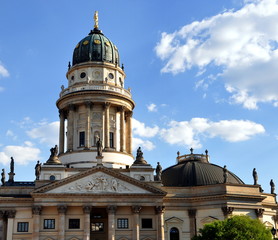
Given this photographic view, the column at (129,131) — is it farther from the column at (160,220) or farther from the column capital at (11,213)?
the column capital at (11,213)

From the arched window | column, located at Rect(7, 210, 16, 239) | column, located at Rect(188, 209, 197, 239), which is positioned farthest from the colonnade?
the arched window

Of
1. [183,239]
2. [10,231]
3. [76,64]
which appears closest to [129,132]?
[76,64]

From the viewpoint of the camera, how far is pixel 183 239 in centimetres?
6181

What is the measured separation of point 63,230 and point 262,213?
26.6 metres

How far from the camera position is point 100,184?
5903cm

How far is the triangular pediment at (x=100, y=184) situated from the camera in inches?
2299

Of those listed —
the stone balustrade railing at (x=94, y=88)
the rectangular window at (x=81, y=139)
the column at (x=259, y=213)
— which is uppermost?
the stone balustrade railing at (x=94, y=88)

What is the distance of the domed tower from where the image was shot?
69188 millimetres

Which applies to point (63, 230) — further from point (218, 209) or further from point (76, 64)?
point (76, 64)

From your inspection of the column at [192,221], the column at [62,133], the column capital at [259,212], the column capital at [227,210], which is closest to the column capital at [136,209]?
the column at [192,221]

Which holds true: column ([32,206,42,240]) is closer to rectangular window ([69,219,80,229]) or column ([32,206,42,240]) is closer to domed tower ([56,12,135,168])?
rectangular window ([69,219,80,229])

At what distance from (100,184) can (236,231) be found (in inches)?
738

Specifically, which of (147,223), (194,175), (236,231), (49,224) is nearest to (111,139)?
(194,175)

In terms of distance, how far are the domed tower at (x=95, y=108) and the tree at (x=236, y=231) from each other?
22.4 m
